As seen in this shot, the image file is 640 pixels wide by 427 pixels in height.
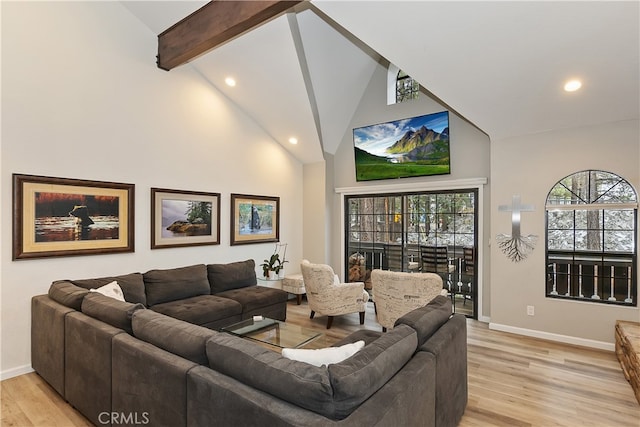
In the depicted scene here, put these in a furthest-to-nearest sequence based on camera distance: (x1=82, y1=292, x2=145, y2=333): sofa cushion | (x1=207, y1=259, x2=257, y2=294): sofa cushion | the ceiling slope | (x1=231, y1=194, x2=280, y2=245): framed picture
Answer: (x1=231, y1=194, x2=280, y2=245): framed picture → (x1=207, y1=259, x2=257, y2=294): sofa cushion → the ceiling slope → (x1=82, y1=292, x2=145, y2=333): sofa cushion

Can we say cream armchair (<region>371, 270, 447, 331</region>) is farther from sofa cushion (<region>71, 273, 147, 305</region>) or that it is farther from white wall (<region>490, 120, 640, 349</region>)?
sofa cushion (<region>71, 273, 147, 305</region>)

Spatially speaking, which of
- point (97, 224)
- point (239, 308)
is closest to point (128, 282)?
point (97, 224)

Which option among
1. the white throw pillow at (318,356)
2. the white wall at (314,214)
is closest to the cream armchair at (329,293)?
the white wall at (314,214)

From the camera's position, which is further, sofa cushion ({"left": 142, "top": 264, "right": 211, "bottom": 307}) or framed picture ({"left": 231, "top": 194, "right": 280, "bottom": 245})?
framed picture ({"left": 231, "top": 194, "right": 280, "bottom": 245})

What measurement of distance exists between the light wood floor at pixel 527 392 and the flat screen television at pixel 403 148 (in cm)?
287

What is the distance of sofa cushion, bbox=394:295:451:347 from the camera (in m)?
2.17

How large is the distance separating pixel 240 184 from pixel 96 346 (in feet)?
12.1

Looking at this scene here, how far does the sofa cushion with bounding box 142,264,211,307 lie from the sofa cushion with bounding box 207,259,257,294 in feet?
0.45

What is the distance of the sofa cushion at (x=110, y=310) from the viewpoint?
237 cm

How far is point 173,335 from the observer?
6.59 ft

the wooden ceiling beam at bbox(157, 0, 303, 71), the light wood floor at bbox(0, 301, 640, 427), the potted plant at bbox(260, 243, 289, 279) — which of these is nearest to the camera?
the light wood floor at bbox(0, 301, 640, 427)

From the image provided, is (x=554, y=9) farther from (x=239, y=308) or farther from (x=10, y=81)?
(x=10, y=81)

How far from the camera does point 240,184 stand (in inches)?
227

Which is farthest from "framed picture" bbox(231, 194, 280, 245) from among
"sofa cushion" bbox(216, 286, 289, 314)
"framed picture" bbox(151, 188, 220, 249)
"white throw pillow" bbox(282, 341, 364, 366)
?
"white throw pillow" bbox(282, 341, 364, 366)
